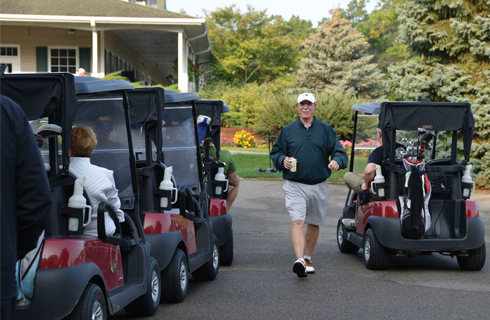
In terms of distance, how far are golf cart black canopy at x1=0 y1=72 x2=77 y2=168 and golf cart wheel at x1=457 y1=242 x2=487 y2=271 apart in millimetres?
5404

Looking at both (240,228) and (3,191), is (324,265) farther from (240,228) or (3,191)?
(3,191)

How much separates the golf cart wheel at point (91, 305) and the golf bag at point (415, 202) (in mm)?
4232

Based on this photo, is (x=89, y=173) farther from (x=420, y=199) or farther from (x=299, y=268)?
(x=420, y=199)

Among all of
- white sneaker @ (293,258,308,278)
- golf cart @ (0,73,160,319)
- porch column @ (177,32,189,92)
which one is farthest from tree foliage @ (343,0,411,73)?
golf cart @ (0,73,160,319)

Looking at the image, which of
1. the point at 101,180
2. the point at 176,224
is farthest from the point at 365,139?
the point at 101,180

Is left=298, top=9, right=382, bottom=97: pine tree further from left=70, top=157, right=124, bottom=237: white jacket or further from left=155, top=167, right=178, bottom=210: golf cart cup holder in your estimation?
left=70, top=157, right=124, bottom=237: white jacket

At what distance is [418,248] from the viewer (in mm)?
7445

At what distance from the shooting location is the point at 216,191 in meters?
8.62

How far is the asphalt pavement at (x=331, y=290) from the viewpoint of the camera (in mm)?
5645

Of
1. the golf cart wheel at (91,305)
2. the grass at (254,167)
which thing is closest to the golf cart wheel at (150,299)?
the golf cart wheel at (91,305)

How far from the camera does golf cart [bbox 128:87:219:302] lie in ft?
19.1

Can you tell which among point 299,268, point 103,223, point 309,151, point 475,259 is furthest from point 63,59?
point 103,223

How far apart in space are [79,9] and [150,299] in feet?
68.4

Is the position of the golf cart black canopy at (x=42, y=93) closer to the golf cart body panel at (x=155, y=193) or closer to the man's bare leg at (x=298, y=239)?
the golf cart body panel at (x=155, y=193)
